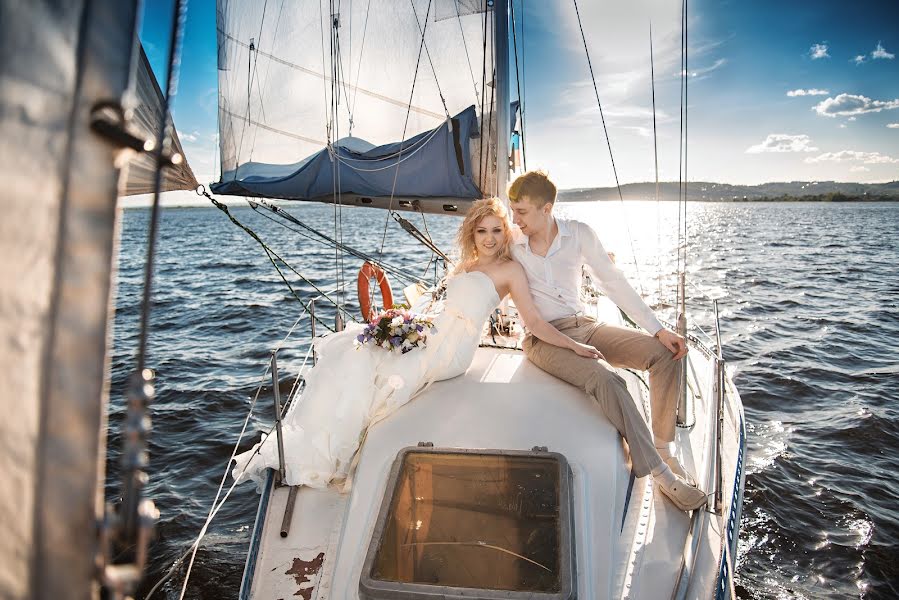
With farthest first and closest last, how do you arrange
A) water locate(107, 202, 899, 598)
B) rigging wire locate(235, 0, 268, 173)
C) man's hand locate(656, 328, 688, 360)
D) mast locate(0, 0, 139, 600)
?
rigging wire locate(235, 0, 268, 173)
water locate(107, 202, 899, 598)
man's hand locate(656, 328, 688, 360)
mast locate(0, 0, 139, 600)

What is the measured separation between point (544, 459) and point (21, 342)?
2429 mm

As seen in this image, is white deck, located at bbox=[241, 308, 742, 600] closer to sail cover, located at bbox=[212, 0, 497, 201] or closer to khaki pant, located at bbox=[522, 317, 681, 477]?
khaki pant, located at bbox=[522, 317, 681, 477]

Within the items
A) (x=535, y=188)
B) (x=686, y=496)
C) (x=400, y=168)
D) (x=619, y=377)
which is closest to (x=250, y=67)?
(x=400, y=168)

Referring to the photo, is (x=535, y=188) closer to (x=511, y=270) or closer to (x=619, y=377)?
(x=511, y=270)

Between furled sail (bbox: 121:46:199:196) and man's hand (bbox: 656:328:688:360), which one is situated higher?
furled sail (bbox: 121:46:199:196)

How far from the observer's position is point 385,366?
139 inches

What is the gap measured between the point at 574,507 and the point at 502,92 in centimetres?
388

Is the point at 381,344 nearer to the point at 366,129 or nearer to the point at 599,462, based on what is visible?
the point at 599,462

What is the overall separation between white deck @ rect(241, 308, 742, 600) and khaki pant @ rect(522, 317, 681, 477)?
92mm

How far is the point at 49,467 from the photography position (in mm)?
741

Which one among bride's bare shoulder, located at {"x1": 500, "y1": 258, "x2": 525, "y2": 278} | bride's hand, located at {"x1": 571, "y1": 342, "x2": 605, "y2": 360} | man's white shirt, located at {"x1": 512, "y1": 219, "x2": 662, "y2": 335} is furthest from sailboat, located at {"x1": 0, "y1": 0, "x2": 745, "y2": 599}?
bride's bare shoulder, located at {"x1": 500, "y1": 258, "x2": 525, "y2": 278}

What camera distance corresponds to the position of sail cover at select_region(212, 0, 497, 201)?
17.6 feet

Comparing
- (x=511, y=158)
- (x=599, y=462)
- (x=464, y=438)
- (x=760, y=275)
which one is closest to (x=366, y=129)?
(x=511, y=158)

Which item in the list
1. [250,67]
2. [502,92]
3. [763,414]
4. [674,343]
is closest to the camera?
[674,343]
